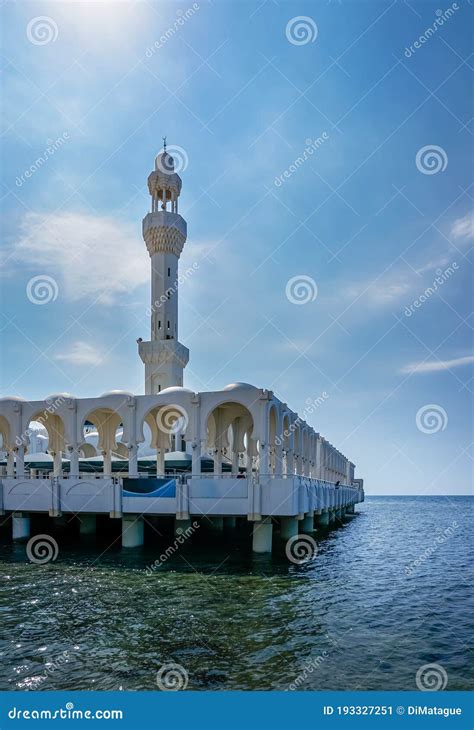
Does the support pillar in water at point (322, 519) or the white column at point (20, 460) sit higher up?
the white column at point (20, 460)

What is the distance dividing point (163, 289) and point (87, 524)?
2345cm

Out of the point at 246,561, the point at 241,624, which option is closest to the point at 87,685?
the point at 241,624

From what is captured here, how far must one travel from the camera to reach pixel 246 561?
2362 centimetres

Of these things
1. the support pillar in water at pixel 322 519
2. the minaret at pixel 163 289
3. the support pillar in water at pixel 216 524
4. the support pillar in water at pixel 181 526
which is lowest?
the support pillar in water at pixel 322 519

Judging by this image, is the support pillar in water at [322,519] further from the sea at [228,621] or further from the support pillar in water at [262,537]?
the support pillar in water at [262,537]

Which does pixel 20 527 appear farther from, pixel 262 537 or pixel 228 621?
pixel 228 621

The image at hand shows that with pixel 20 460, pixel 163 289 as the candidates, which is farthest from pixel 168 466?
pixel 163 289

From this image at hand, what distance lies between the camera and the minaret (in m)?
46.9

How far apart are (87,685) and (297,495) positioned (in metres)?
16.1

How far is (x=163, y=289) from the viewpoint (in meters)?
47.9

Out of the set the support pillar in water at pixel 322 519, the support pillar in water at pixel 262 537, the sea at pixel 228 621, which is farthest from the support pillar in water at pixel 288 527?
the support pillar in water at pixel 322 519

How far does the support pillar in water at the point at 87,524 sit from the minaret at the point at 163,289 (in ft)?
55.3

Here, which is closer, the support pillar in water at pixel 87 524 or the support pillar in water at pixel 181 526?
the support pillar in water at pixel 181 526

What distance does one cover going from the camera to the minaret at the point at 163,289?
46.9 metres
